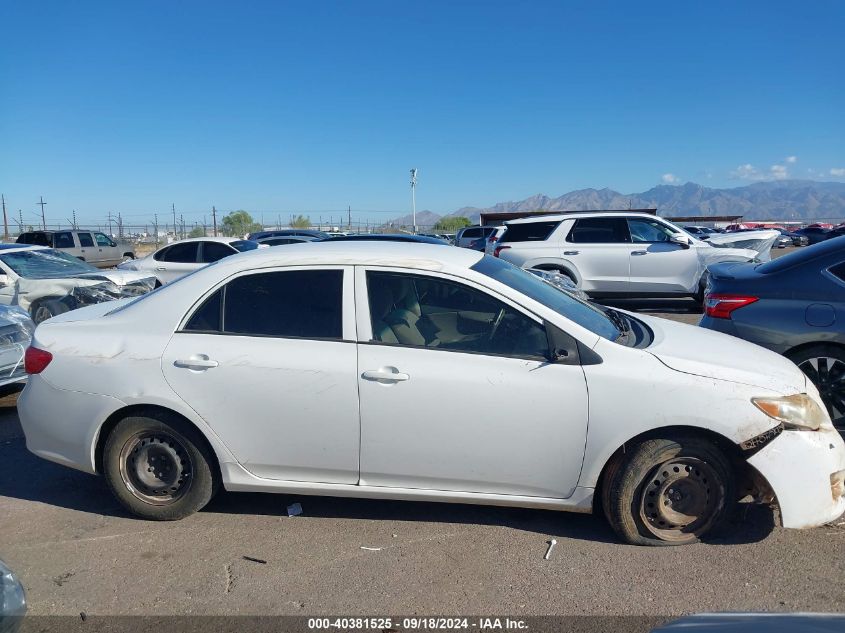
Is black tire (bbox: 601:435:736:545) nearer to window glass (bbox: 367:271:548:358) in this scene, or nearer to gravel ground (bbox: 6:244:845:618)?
gravel ground (bbox: 6:244:845:618)

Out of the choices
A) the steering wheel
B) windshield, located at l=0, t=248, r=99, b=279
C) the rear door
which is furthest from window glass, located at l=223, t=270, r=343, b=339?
the rear door

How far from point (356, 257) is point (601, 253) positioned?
29.5ft

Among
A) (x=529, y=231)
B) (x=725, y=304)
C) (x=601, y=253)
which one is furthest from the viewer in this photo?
(x=529, y=231)

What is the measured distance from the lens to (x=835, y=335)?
5.03m

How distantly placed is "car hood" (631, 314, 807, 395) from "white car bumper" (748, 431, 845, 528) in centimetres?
28

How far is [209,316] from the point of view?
392cm

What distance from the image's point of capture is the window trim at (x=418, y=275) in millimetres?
3615

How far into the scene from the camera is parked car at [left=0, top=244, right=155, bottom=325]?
9.79 meters

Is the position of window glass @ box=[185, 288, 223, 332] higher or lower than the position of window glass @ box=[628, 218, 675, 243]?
lower

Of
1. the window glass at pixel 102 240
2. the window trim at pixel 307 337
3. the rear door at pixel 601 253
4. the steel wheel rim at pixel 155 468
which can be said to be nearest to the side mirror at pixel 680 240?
the rear door at pixel 601 253

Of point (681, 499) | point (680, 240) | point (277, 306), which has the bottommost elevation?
point (681, 499)

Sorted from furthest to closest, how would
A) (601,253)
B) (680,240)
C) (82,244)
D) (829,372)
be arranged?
(82,244)
(601,253)
(680,240)
(829,372)

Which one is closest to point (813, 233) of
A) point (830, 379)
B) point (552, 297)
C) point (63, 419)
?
point (830, 379)

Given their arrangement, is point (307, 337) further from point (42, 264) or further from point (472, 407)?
point (42, 264)
